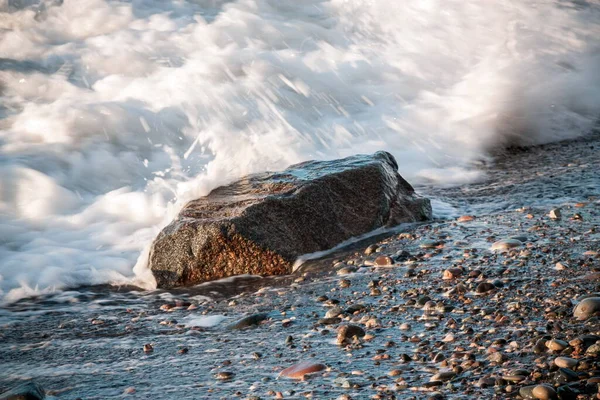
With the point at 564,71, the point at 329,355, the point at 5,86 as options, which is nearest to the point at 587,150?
the point at 564,71

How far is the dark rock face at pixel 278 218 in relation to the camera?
4371 mm

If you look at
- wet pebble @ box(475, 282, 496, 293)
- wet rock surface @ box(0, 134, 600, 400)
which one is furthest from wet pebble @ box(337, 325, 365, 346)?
wet pebble @ box(475, 282, 496, 293)

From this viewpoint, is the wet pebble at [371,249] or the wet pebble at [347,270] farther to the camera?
the wet pebble at [371,249]

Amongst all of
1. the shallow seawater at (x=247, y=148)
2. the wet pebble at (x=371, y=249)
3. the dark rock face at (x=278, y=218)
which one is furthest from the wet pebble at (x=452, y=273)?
the dark rock face at (x=278, y=218)

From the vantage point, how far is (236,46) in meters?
11.0

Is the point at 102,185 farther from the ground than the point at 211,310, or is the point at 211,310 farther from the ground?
the point at 211,310

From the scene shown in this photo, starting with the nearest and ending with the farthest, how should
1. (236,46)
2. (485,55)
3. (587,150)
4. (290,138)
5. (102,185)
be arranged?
(587,150) < (102,185) < (290,138) < (485,55) < (236,46)

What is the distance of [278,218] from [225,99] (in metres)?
4.99

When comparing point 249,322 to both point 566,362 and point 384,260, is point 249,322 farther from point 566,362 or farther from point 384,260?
point 566,362

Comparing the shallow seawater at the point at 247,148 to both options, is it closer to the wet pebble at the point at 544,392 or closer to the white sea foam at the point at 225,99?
the white sea foam at the point at 225,99

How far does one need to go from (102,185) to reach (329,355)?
501cm

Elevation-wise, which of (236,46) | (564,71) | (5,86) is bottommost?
(5,86)

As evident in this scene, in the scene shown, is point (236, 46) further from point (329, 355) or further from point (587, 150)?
point (329, 355)

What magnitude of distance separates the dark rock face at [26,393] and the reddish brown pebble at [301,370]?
102 centimetres
